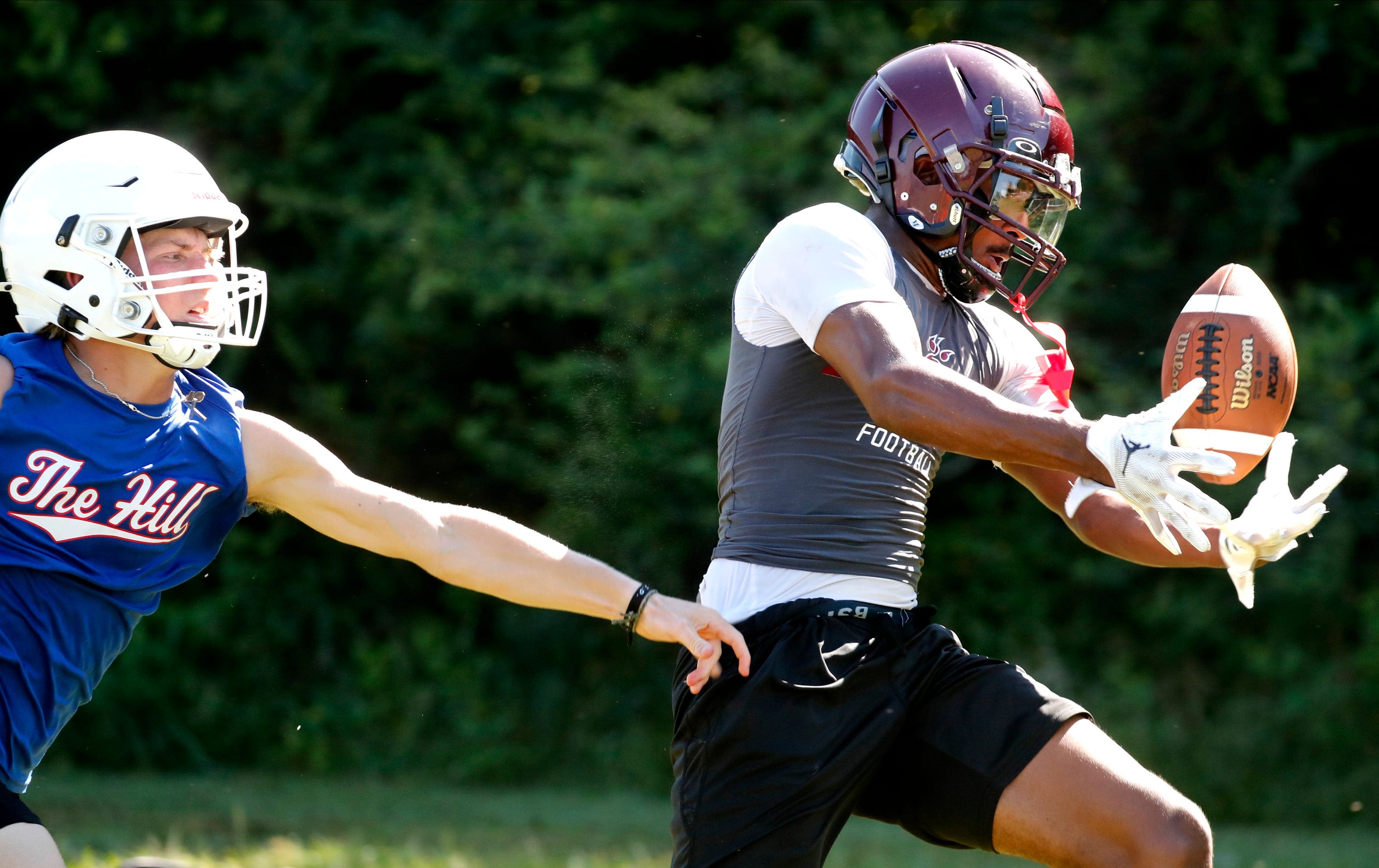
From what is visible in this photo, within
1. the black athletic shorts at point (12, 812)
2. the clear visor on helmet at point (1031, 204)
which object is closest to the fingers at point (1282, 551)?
the clear visor on helmet at point (1031, 204)

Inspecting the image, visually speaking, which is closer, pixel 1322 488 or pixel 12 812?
pixel 12 812

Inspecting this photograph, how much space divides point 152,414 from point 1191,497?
79.3 inches

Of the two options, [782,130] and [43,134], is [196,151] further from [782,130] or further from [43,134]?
[782,130]

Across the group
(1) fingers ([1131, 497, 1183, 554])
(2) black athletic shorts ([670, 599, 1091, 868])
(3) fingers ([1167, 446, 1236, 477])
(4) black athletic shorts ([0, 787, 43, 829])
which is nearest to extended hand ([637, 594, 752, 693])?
(2) black athletic shorts ([670, 599, 1091, 868])

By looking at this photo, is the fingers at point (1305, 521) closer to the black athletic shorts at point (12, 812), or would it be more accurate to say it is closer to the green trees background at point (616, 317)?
the black athletic shorts at point (12, 812)

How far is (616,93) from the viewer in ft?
28.0

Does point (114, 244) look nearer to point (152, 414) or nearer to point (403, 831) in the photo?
point (152, 414)

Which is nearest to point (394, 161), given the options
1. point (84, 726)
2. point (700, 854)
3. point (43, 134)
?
point (43, 134)

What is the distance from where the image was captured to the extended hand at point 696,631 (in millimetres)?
3004

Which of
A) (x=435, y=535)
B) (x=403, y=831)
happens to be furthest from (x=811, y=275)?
(x=403, y=831)

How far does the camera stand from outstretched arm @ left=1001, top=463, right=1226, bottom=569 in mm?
3514

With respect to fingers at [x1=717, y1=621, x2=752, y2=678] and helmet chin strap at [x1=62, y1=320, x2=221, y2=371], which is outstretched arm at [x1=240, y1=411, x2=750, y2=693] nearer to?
fingers at [x1=717, y1=621, x2=752, y2=678]

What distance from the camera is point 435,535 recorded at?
3113mm

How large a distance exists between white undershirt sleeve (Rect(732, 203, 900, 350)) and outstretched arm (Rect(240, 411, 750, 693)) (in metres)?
0.63
